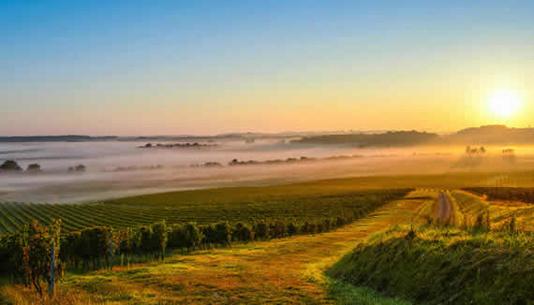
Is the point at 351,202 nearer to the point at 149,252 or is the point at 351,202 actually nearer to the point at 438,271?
the point at 149,252

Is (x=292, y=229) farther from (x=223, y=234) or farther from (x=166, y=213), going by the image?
(x=166, y=213)

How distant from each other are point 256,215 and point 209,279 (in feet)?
322

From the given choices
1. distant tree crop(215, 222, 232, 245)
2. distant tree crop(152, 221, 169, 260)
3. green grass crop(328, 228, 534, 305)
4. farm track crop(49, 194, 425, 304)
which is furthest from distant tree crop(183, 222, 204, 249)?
green grass crop(328, 228, 534, 305)

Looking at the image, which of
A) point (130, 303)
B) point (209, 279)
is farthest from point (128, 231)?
point (130, 303)

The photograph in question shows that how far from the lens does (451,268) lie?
21.1 meters

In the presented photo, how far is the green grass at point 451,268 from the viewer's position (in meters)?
17.7

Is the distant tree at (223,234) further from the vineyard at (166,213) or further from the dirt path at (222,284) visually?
the dirt path at (222,284)

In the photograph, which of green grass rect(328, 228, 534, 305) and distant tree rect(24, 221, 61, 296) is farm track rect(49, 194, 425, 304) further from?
green grass rect(328, 228, 534, 305)

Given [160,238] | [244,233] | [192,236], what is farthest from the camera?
[244,233]

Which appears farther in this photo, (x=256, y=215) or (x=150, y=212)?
(x=150, y=212)

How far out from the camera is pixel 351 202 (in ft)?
500

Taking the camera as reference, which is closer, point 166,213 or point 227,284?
point 227,284

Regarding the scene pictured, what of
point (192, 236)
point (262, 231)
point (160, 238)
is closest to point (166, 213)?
point (262, 231)

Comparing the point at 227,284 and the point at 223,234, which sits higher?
the point at 227,284
